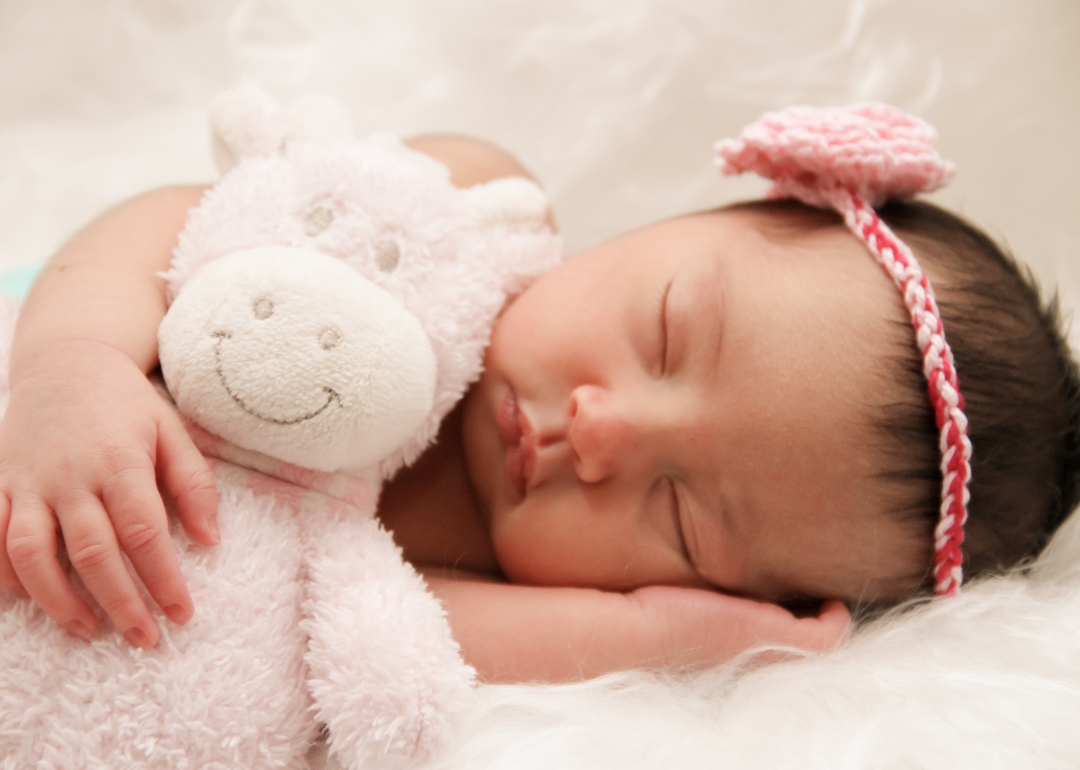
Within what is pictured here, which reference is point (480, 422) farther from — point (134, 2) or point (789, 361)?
point (134, 2)

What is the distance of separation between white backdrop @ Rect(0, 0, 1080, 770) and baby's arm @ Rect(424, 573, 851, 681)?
2.30ft

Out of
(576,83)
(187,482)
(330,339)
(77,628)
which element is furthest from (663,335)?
(576,83)

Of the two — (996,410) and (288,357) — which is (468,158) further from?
(996,410)

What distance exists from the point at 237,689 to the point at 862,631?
1.90ft

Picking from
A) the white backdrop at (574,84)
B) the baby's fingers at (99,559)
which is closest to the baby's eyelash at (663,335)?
the baby's fingers at (99,559)

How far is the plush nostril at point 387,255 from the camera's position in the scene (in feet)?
2.55

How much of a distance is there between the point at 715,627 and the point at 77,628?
0.54 meters

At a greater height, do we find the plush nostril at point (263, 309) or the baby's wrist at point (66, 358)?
the plush nostril at point (263, 309)

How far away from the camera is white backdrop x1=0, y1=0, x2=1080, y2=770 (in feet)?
4.39

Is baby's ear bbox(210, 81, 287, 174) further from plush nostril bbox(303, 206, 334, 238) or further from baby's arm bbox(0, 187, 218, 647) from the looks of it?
baby's arm bbox(0, 187, 218, 647)

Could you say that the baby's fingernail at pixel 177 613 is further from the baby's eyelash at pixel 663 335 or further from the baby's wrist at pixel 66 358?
the baby's eyelash at pixel 663 335

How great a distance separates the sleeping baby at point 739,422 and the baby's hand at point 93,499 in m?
0.07

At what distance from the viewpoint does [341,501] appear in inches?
30.2

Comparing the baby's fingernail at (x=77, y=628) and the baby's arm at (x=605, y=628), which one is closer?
the baby's fingernail at (x=77, y=628)
